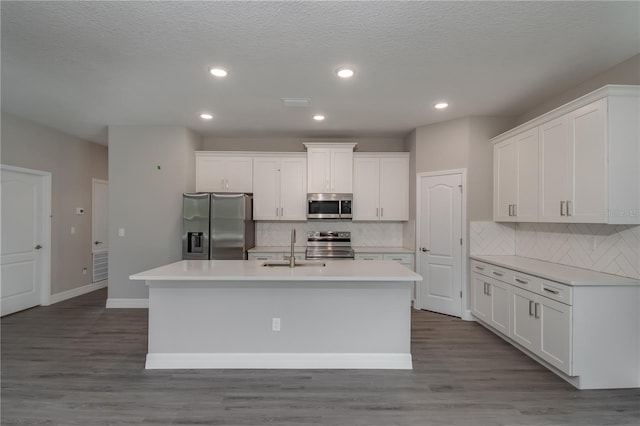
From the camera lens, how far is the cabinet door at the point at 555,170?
9.25ft

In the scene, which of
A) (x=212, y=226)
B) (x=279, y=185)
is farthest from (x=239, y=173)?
(x=212, y=226)

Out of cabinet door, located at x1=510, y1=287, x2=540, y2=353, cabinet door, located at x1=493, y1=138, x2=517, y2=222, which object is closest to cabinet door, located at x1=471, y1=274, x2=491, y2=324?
cabinet door, located at x1=510, y1=287, x2=540, y2=353

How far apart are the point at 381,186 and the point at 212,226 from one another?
277cm

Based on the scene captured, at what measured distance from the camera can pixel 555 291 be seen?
260 cm

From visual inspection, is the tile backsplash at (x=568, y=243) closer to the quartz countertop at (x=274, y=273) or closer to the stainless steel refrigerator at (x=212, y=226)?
the quartz countertop at (x=274, y=273)

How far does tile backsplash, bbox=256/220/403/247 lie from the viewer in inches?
208

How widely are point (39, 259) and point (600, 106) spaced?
727 centimetres

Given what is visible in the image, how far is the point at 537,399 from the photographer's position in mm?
2336

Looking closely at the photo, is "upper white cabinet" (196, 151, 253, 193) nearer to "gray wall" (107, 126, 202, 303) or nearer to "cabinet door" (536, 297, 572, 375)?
"gray wall" (107, 126, 202, 303)

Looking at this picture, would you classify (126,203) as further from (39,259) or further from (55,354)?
(55,354)

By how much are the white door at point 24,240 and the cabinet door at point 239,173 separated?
2853mm

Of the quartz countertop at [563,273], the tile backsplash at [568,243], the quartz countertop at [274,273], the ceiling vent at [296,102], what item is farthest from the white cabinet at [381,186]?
the quartz countertop at [274,273]

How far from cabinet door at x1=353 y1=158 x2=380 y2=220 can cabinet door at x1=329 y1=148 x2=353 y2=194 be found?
13cm

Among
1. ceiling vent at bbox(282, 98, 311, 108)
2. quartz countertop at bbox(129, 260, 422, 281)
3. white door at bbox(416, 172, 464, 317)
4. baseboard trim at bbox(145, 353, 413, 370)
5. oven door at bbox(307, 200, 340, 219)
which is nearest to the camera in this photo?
quartz countertop at bbox(129, 260, 422, 281)
